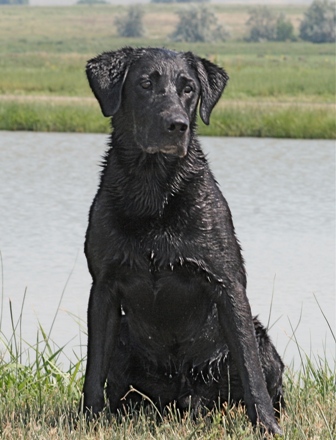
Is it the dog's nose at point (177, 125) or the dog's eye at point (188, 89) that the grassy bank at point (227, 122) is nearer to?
the dog's eye at point (188, 89)

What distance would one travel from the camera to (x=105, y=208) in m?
4.78

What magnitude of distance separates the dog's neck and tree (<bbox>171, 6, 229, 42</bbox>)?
10816cm

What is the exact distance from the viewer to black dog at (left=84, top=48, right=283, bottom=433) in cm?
467

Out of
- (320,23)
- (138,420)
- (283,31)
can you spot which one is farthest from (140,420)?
(283,31)

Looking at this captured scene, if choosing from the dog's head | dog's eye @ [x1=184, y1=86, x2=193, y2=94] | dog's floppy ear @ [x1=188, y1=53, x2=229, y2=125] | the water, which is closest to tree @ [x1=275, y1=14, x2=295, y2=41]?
the water

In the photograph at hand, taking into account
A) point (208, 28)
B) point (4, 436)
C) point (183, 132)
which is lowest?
point (208, 28)

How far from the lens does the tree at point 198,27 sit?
114 metres

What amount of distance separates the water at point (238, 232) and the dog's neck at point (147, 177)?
1.34 metres

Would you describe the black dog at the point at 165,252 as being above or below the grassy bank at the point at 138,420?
above

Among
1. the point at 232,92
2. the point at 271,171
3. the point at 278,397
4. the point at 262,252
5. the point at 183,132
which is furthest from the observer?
the point at 232,92

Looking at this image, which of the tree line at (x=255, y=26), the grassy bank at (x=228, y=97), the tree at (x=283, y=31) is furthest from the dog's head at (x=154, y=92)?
the tree at (x=283, y=31)

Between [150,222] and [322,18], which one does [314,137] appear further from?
[322,18]

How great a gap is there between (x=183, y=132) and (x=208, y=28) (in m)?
114

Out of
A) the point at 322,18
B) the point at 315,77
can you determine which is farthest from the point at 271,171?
the point at 322,18
